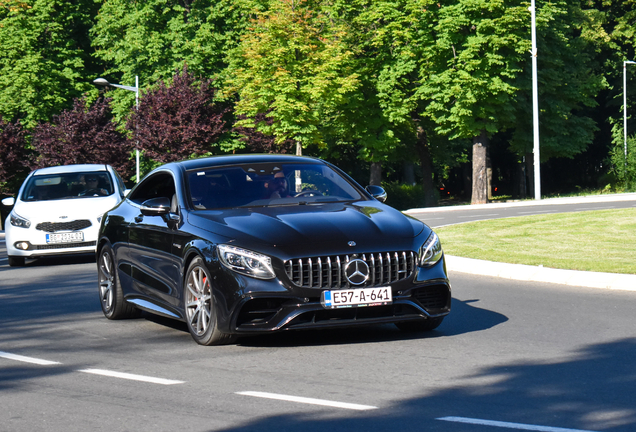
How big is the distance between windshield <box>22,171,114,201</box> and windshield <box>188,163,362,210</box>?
9369 mm

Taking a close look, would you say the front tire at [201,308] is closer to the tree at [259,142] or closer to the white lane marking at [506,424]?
the white lane marking at [506,424]

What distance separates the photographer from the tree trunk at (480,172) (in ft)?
141

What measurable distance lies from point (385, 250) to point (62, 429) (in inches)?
123

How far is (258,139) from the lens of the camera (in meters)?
49.7

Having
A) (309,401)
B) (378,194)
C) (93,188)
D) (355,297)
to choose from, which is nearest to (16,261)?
(93,188)

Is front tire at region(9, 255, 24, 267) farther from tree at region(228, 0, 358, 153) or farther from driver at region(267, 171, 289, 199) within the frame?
tree at region(228, 0, 358, 153)

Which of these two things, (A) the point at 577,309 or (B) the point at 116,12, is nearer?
(A) the point at 577,309

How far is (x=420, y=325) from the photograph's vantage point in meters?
8.38

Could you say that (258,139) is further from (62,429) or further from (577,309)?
(62,429)

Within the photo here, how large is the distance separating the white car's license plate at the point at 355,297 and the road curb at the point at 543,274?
4.89 meters

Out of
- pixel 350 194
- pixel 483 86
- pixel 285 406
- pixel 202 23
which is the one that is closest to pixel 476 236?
pixel 350 194

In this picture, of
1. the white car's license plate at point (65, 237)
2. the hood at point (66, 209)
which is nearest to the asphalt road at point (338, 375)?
the white car's license plate at point (65, 237)

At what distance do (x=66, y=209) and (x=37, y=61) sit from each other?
1490 inches

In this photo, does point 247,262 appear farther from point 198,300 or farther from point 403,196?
point 403,196
